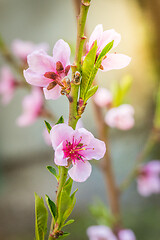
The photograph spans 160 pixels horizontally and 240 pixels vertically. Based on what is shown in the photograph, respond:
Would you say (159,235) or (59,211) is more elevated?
(59,211)

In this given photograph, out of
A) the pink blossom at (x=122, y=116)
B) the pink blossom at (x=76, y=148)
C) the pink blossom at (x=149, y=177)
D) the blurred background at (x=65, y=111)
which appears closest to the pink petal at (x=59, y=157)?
the pink blossom at (x=76, y=148)

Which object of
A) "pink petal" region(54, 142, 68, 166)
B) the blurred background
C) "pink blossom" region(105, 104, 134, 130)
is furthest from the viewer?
the blurred background

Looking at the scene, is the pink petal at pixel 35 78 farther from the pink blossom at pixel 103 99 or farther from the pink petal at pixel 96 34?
the pink blossom at pixel 103 99

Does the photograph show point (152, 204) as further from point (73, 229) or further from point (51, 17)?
point (51, 17)

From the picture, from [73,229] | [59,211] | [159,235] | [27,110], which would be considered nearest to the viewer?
[59,211]

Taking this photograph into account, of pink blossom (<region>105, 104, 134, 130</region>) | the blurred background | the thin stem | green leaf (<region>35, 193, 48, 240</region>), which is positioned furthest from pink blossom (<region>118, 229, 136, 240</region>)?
the blurred background

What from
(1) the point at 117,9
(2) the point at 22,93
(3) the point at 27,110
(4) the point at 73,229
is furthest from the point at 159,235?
(1) the point at 117,9

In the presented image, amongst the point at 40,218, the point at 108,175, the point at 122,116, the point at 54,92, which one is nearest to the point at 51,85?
the point at 54,92

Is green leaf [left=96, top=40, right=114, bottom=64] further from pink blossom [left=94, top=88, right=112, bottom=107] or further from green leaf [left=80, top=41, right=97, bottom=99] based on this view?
pink blossom [left=94, top=88, right=112, bottom=107]
